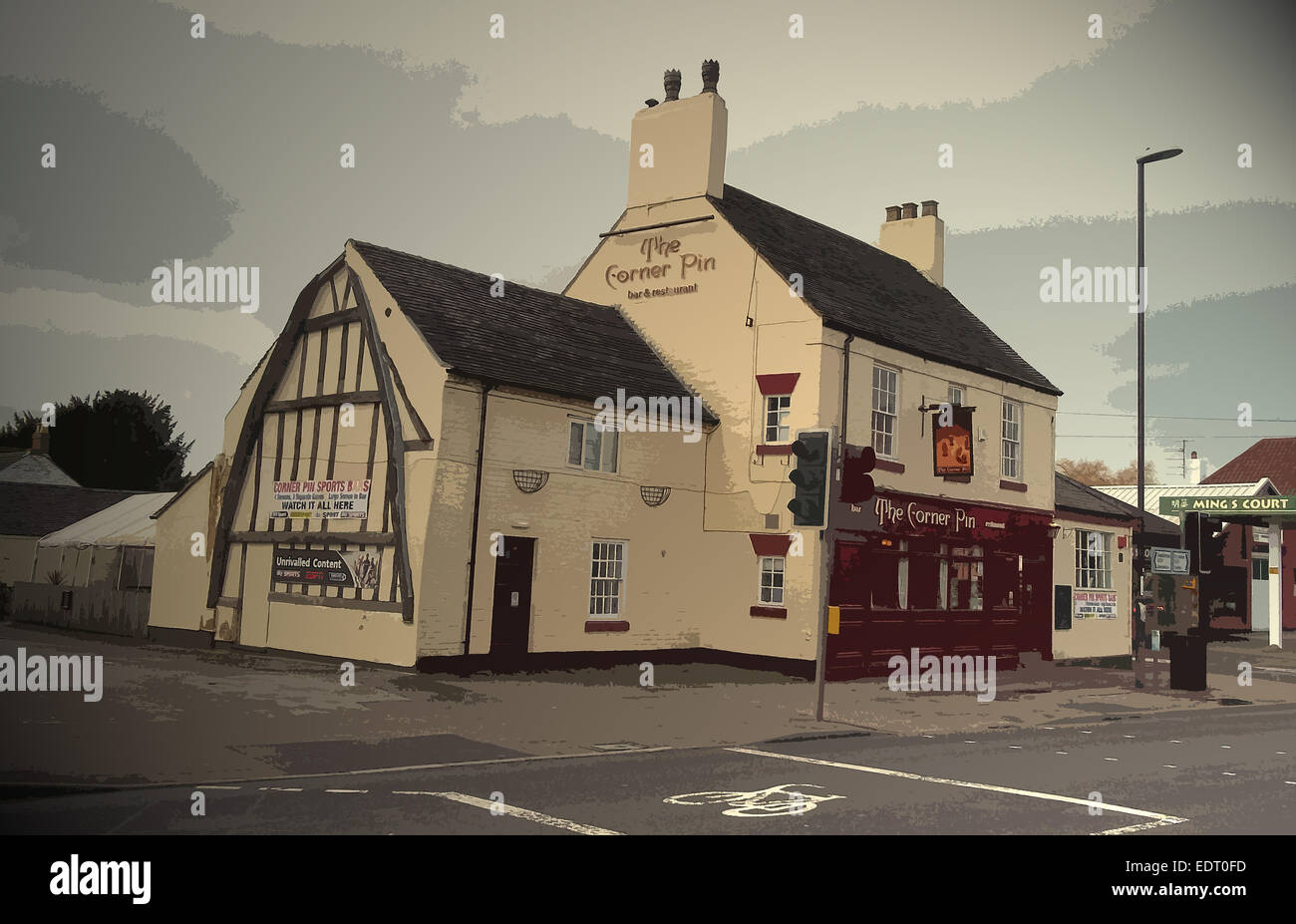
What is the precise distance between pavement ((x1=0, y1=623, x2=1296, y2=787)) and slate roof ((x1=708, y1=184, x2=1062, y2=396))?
293 inches

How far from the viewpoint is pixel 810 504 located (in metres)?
→ 15.1

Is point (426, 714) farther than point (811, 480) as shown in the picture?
No

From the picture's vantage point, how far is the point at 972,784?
10562 millimetres

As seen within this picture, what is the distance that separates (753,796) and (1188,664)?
53.3 feet

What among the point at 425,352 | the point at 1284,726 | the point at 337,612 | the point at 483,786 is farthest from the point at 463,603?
the point at 1284,726

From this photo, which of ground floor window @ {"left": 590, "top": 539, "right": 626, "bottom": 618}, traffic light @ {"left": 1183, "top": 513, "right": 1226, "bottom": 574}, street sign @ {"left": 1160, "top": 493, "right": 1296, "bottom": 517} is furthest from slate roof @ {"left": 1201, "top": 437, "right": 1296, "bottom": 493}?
ground floor window @ {"left": 590, "top": 539, "right": 626, "bottom": 618}

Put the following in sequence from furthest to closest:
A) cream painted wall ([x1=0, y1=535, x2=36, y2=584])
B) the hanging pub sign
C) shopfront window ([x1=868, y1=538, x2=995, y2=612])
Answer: cream painted wall ([x1=0, y1=535, x2=36, y2=584])
the hanging pub sign
shopfront window ([x1=868, y1=538, x2=995, y2=612])

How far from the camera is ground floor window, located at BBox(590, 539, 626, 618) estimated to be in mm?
21578

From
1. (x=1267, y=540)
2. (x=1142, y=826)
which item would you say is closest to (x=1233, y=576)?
(x=1267, y=540)

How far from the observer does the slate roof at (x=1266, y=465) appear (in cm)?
6081

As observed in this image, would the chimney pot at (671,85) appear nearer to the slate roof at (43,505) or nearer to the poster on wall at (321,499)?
the poster on wall at (321,499)

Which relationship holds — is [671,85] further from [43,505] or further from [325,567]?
[43,505]

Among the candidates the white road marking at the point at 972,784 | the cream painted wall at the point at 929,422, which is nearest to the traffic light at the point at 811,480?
the white road marking at the point at 972,784

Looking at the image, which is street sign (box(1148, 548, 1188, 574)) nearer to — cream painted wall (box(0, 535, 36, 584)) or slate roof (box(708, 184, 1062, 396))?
slate roof (box(708, 184, 1062, 396))
